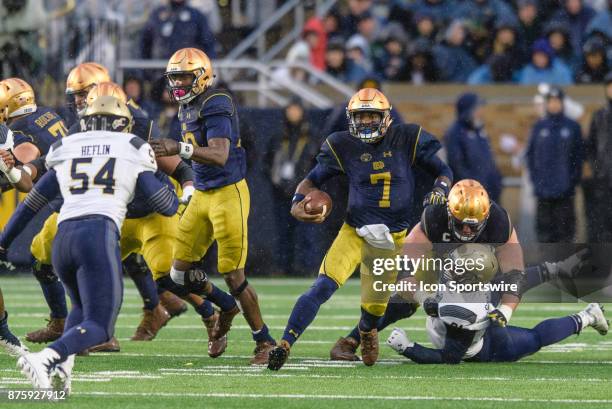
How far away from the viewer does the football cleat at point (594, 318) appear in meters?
8.63

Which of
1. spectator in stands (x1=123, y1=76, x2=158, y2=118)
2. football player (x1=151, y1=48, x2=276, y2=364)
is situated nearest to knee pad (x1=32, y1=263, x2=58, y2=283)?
football player (x1=151, y1=48, x2=276, y2=364)

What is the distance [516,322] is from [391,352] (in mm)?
1859

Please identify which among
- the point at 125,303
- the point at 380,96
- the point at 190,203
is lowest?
the point at 125,303

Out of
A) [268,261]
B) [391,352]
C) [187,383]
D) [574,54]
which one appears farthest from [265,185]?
[187,383]

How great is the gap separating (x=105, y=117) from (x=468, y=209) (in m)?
2.14

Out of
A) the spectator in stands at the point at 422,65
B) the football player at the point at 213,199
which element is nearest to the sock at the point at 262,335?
the football player at the point at 213,199

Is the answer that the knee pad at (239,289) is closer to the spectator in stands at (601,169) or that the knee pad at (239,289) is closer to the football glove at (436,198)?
the football glove at (436,198)

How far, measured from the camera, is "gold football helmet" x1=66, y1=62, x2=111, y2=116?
29.6ft

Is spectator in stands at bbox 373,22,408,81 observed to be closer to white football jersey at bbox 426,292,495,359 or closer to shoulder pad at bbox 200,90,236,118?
shoulder pad at bbox 200,90,236,118

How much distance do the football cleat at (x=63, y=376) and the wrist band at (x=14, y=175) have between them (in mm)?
1737

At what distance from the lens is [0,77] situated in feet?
48.9

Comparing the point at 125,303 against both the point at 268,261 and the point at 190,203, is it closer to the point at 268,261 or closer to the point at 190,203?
the point at 268,261

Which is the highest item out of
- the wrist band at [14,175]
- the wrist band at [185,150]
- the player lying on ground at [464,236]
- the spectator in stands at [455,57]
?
the spectator in stands at [455,57]

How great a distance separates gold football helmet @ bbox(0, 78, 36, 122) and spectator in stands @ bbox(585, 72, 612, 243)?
20.0 feet
